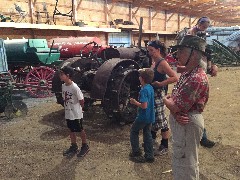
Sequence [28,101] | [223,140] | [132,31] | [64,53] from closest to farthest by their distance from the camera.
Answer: [223,140]
[28,101]
[64,53]
[132,31]

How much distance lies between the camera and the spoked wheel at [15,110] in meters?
6.54

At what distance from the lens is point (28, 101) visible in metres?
8.77

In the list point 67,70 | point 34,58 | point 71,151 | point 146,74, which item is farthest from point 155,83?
point 34,58

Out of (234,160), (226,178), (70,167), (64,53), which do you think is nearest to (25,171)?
(70,167)

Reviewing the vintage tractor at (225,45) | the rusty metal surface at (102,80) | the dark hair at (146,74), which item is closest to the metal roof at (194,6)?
the vintage tractor at (225,45)

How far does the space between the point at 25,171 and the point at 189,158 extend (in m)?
2.63

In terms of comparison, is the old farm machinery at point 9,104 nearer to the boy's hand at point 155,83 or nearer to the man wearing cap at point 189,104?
the boy's hand at point 155,83

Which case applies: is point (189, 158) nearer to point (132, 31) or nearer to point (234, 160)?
point (234, 160)

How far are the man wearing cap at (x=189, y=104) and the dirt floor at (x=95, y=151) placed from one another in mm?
1255

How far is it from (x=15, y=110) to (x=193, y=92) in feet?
18.8

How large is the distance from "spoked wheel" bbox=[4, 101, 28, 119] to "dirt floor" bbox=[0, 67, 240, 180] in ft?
0.60

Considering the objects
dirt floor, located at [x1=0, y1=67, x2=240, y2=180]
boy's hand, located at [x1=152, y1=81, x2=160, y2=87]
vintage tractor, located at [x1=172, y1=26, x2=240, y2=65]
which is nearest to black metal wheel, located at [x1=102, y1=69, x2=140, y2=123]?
dirt floor, located at [x1=0, y1=67, x2=240, y2=180]

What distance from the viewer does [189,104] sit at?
2.28 metres

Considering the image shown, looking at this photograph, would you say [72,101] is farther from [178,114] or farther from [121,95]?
[178,114]
